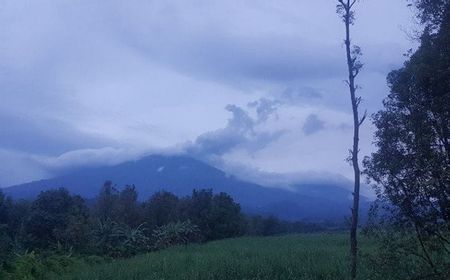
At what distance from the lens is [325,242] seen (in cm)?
3216

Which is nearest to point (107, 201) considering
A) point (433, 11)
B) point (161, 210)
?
point (161, 210)

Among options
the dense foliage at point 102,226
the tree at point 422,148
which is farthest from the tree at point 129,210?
the tree at point 422,148

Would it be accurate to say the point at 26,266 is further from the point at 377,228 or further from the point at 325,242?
the point at 325,242

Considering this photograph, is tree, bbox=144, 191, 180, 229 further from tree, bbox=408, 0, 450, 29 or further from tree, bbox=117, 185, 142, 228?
tree, bbox=408, 0, 450, 29

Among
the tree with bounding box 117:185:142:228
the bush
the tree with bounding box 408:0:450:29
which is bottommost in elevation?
the bush

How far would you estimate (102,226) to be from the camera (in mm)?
33062

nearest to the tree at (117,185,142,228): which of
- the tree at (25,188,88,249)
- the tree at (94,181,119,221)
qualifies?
the tree at (94,181,119,221)

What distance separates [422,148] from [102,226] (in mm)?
26888

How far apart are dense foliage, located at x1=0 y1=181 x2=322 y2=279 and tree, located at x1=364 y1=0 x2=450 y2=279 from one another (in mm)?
14280

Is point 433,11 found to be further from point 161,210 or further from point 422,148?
point 161,210

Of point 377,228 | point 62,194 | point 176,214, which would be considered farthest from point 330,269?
point 176,214

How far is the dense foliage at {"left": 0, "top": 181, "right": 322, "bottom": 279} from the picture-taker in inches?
949

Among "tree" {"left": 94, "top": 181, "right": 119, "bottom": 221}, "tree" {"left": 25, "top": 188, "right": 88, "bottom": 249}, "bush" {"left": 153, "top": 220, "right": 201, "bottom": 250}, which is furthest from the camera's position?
"tree" {"left": 94, "top": 181, "right": 119, "bottom": 221}

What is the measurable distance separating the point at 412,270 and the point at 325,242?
76.0ft
